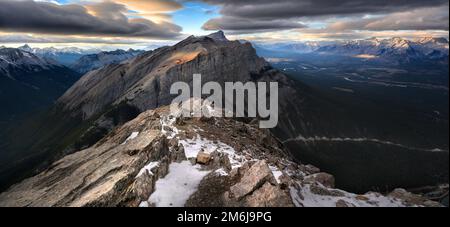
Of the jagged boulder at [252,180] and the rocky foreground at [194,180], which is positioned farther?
the jagged boulder at [252,180]

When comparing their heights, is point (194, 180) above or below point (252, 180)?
below

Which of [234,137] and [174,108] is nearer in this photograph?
[234,137]

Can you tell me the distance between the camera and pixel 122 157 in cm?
8750

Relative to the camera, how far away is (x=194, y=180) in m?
64.0

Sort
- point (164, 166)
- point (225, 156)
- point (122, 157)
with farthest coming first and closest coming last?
point (122, 157), point (225, 156), point (164, 166)

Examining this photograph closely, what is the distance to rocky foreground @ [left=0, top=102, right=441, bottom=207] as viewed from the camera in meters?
58.1

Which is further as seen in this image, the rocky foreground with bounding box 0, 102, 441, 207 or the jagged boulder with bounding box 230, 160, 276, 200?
the jagged boulder with bounding box 230, 160, 276, 200

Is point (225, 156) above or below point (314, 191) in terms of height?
above

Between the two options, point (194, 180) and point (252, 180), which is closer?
point (252, 180)

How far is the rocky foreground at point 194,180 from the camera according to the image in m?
58.1
